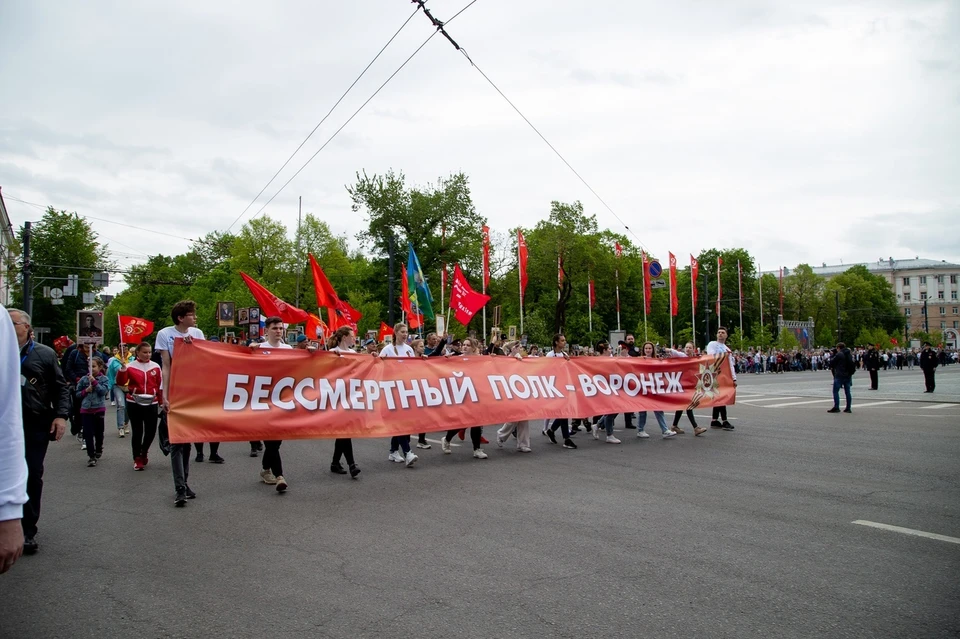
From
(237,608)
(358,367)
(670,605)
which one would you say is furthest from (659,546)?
(358,367)

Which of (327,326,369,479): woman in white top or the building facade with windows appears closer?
(327,326,369,479): woman in white top

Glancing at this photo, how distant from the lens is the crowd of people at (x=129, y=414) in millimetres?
2227

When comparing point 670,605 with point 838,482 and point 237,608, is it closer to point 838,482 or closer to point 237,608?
→ point 237,608

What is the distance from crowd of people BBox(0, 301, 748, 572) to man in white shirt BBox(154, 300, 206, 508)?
11mm

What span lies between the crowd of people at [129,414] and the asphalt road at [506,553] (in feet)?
1.38

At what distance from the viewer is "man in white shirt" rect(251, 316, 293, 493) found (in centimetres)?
778

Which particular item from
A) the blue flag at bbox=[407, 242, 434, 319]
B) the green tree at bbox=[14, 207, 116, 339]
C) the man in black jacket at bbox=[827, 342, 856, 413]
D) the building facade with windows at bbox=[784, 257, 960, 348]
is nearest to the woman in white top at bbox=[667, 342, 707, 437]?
the man in black jacket at bbox=[827, 342, 856, 413]

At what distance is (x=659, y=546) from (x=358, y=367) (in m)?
5.08

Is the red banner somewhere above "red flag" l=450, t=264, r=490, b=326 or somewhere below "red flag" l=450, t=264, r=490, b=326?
below

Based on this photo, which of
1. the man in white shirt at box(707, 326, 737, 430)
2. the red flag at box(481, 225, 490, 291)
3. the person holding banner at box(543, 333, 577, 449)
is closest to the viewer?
the person holding banner at box(543, 333, 577, 449)

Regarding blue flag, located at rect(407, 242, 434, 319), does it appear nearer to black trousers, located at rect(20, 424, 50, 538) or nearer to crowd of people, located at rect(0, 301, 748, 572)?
crowd of people, located at rect(0, 301, 748, 572)

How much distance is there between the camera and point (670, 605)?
3.98 m

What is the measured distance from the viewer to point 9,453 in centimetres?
221

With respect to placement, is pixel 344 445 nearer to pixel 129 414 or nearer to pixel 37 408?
pixel 129 414
